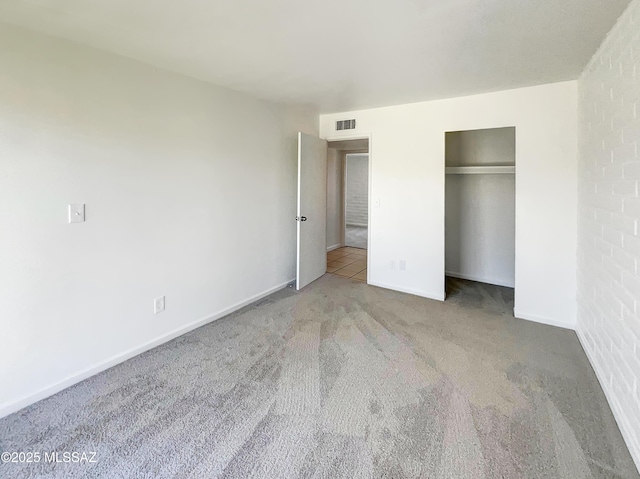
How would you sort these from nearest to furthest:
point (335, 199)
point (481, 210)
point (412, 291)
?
point (412, 291) < point (481, 210) < point (335, 199)

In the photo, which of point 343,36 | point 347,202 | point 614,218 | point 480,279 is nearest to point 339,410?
point 614,218

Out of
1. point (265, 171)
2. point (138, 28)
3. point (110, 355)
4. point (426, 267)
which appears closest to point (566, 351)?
point (426, 267)

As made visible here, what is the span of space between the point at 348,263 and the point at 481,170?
8.33 ft

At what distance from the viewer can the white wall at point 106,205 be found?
181cm

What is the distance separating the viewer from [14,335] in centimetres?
182

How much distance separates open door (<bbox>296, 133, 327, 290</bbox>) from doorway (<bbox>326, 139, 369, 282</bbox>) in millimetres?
1559

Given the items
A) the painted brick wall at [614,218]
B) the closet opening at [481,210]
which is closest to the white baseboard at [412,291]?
the closet opening at [481,210]

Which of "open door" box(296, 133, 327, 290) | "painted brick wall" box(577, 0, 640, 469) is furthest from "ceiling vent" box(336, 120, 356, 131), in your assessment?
"painted brick wall" box(577, 0, 640, 469)

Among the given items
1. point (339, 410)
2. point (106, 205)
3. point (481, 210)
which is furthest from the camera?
point (481, 210)

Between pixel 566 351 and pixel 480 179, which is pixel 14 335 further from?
pixel 480 179

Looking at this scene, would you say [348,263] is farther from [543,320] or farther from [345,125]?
[543,320]

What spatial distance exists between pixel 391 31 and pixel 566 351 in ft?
9.09

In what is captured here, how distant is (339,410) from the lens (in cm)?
182

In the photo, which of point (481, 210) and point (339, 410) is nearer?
point (339, 410)
